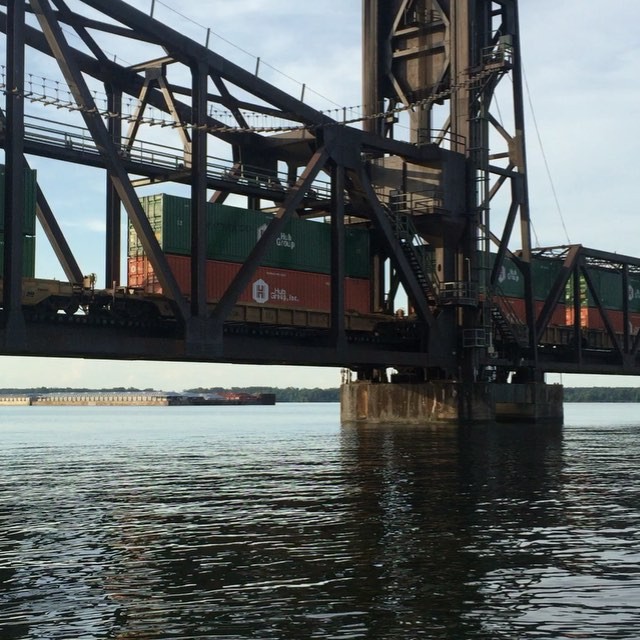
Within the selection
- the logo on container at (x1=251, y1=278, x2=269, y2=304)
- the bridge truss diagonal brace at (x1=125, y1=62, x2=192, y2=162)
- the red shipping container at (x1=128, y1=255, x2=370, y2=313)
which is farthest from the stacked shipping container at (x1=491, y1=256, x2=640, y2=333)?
the bridge truss diagonal brace at (x1=125, y1=62, x2=192, y2=162)

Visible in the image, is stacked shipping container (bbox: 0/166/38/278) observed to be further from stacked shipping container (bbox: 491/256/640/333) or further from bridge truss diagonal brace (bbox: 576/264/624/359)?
bridge truss diagonal brace (bbox: 576/264/624/359)

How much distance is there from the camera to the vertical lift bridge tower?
64.2 m

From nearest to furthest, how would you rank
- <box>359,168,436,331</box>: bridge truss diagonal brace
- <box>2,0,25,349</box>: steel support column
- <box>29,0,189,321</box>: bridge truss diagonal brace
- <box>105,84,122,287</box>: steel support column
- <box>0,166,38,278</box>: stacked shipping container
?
<box>2,0,25,349</box>: steel support column < <box>0,166,38,278</box>: stacked shipping container < <box>29,0,189,321</box>: bridge truss diagonal brace < <box>105,84,122,287</box>: steel support column < <box>359,168,436,331</box>: bridge truss diagonal brace

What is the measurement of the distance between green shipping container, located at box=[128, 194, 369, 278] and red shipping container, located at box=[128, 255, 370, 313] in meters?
0.38

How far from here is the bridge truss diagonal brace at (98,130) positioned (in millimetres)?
40938

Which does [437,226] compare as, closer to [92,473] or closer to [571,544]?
[92,473]

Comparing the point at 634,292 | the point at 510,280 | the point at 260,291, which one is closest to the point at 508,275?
the point at 510,280

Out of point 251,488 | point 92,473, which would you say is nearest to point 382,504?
point 251,488

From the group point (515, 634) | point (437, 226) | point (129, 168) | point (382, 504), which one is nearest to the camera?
point (515, 634)

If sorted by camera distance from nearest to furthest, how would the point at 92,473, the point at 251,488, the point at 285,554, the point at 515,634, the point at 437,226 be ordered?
the point at 515,634
the point at 285,554
the point at 251,488
the point at 92,473
the point at 437,226

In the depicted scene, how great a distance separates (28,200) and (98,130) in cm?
402

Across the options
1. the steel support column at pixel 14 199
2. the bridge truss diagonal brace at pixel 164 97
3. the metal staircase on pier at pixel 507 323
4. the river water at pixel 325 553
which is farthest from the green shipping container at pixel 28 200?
the metal staircase on pier at pixel 507 323

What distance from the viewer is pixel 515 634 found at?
12.3 meters

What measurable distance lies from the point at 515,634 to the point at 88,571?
713cm
